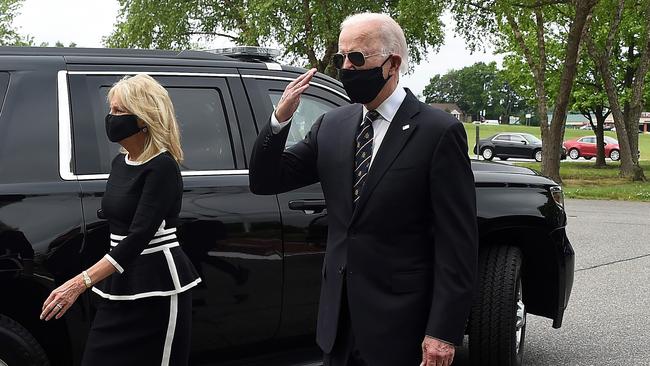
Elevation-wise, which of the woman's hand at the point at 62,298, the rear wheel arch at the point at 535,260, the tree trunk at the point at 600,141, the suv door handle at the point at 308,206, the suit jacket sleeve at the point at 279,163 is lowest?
the tree trunk at the point at 600,141

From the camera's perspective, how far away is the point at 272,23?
25.3 metres

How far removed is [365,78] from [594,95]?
3599 centimetres

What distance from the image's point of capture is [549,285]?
527cm

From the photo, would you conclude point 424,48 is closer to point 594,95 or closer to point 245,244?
point 594,95

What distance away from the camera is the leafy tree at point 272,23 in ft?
80.2

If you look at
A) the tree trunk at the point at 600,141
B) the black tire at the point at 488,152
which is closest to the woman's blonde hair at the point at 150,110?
A: the tree trunk at the point at 600,141

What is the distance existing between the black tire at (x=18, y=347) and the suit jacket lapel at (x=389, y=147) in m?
1.58

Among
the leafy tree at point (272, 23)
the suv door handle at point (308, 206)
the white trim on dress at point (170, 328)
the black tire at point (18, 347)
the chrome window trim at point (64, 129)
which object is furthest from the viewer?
the leafy tree at point (272, 23)

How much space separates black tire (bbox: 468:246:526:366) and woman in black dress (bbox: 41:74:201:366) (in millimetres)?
2158

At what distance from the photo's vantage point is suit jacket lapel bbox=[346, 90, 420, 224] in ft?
8.56

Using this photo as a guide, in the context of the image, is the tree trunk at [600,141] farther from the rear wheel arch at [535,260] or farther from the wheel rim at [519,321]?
the wheel rim at [519,321]

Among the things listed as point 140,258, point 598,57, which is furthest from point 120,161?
point 598,57

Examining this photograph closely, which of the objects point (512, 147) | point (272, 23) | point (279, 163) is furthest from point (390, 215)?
point (512, 147)

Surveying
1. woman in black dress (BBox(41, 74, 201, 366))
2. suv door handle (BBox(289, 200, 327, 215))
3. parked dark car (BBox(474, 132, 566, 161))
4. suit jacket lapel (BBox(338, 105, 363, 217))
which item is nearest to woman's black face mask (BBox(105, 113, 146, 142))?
woman in black dress (BBox(41, 74, 201, 366))
